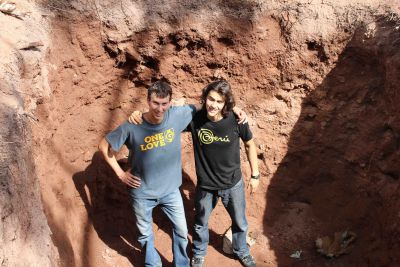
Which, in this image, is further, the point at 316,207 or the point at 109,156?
the point at 316,207

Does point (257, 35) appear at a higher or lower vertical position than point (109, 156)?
higher

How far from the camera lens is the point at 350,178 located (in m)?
4.98

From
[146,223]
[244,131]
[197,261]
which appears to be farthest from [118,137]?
[197,261]

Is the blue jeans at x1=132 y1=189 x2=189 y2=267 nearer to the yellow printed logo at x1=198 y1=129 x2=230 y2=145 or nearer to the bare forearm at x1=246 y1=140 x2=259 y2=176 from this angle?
the yellow printed logo at x1=198 y1=129 x2=230 y2=145

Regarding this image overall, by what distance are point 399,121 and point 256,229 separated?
2.02 meters

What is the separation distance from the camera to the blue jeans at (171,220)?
404 centimetres

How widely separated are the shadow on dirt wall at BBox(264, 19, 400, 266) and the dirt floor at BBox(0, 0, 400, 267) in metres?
0.01

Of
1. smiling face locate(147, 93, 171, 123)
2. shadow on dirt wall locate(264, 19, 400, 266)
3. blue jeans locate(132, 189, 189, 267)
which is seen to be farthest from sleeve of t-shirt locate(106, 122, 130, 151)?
shadow on dirt wall locate(264, 19, 400, 266)

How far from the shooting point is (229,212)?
4312 mm

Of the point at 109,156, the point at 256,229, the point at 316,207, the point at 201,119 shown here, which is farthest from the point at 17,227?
the point at 316,207

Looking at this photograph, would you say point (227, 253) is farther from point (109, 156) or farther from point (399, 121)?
point (399, 121)

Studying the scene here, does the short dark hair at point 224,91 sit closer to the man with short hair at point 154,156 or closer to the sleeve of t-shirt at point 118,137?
the man with short hair at point 154,156

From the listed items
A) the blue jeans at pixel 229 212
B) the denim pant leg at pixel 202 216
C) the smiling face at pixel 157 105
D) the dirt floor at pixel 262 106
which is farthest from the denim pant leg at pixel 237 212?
the smiling face at pixel 157 105

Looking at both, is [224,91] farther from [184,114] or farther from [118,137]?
[118,137]
